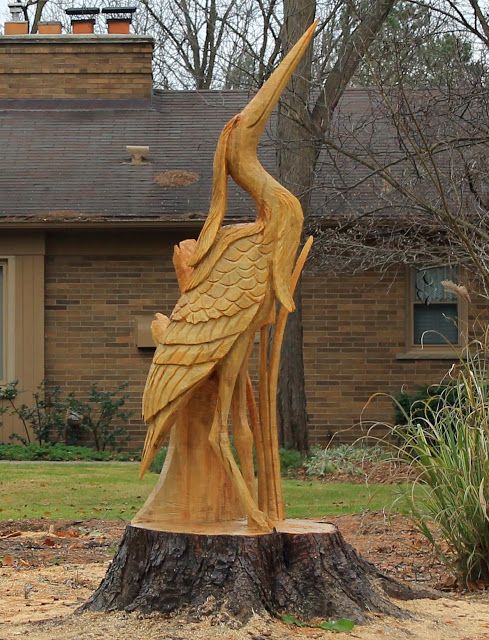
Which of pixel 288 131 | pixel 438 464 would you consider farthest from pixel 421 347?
pixel 438 464

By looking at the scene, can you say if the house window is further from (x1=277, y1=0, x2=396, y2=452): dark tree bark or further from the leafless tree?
(x1=277, y1=0, x2=396, y2=452): dark tree bark

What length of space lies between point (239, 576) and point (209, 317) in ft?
4.21

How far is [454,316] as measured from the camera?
16.6 metres

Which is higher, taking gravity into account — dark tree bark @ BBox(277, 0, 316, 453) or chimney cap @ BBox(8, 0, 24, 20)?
chimney cap @ BBox(8, 0, 24, 20)

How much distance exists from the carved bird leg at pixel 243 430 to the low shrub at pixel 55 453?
856 cm

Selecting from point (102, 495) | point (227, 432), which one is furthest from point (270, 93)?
point (102, 495)

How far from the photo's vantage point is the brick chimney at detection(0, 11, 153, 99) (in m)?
18.5

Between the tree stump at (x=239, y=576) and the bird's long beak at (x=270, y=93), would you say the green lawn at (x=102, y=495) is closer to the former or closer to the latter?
the tree stump at (x=239, y=576)

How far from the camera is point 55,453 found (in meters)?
14.6

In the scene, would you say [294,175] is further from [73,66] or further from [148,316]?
[73,66]

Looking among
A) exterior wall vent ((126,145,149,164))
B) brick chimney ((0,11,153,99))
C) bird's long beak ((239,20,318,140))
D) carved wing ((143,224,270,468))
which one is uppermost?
brick chimney ((0,11,153,99))

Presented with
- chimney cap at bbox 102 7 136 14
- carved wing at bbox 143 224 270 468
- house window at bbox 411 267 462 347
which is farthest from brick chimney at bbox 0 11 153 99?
carved wing at bbox 143 224 270 468

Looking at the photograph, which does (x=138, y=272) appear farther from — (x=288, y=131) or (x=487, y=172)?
(x=487, y=172)

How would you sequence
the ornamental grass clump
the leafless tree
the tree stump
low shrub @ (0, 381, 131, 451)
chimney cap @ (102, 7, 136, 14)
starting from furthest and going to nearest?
1. chimney cap @ (102, 7, 136, 14)
2. low shrub @ (0, 381, 131, 451)
3. the leafless tree
4. the ornamental grass clump
5. the tree stump
